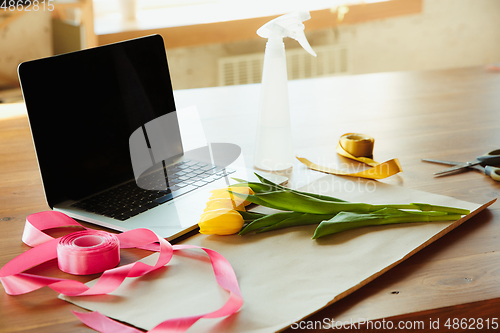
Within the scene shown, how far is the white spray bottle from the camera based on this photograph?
0.86 meters

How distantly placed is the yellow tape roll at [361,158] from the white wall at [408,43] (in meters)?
2.16

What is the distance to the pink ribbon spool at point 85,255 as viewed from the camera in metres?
0.55

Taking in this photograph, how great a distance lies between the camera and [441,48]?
3318mm

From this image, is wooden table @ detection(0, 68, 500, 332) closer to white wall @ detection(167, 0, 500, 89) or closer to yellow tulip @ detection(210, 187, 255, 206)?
yellow tulip @ detection(210, 187, 255, 206)

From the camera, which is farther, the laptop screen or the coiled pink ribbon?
the laptop screen

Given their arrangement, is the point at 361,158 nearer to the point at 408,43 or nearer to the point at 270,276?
the point at 270,276

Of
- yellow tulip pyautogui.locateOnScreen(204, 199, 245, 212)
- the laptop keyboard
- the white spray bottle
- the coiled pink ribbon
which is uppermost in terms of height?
the white spray bottle

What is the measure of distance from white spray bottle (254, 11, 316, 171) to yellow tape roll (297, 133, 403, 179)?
0.17 feet

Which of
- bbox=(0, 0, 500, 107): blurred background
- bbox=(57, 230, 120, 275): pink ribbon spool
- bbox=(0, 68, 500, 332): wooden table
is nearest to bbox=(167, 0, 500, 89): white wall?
bbox=(0, 0, 500, 107): blurred background

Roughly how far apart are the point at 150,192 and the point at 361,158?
41 centimetres

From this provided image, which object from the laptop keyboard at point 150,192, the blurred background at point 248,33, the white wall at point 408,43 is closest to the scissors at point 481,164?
the laptop keyboard at point 150,192

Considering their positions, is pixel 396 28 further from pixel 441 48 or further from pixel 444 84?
pixel 444 84

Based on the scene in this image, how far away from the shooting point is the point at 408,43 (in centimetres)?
325

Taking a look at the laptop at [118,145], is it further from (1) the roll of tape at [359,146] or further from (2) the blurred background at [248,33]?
(2) the blurred background at [248,33]
